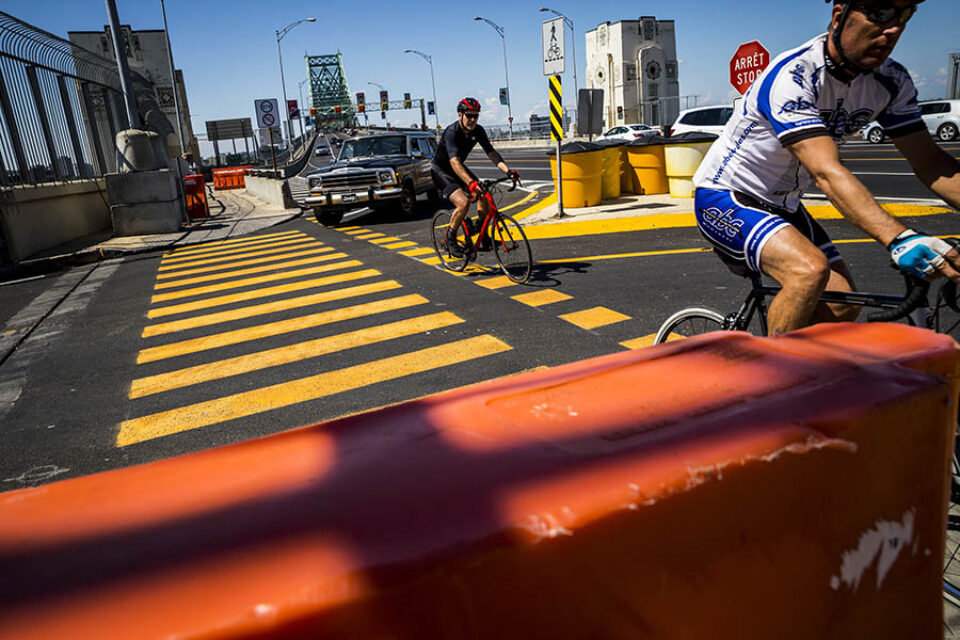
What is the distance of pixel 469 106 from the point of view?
25.7 feet

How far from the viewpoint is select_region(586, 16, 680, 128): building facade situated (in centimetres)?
8406

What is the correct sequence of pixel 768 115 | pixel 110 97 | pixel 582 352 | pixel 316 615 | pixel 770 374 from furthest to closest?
pixel 110 97 < pixel 582 352 < pixel 768 115 < pixel 770 374 < pixel 316 615

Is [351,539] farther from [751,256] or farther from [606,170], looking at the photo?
[606,170]

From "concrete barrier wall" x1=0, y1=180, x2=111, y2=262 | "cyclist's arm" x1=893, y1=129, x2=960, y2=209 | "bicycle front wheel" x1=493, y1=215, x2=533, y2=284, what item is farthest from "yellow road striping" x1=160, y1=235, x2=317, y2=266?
"cyclist's arm" x1=893, y1=129, x2=960, y2=209

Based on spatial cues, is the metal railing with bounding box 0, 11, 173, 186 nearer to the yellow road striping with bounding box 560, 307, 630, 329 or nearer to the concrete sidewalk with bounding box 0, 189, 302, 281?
the concrete sidewalk with bounding box 0, 189, 302, 281

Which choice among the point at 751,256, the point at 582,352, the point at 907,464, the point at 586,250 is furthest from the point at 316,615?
the point at 586,250

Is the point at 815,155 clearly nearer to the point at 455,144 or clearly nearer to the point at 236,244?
the point at 455,144

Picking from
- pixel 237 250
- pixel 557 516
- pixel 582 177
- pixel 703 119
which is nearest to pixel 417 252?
pixel 237 250

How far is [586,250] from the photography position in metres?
9.87

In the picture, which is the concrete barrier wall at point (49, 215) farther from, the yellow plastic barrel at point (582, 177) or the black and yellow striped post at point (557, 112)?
the yellow plastic barrel at point (582, 177)

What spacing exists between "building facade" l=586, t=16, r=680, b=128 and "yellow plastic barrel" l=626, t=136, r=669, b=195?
7079 cm

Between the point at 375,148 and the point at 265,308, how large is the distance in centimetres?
970

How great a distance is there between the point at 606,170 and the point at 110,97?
590 inches

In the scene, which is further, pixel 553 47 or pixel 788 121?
pixel 553 47
